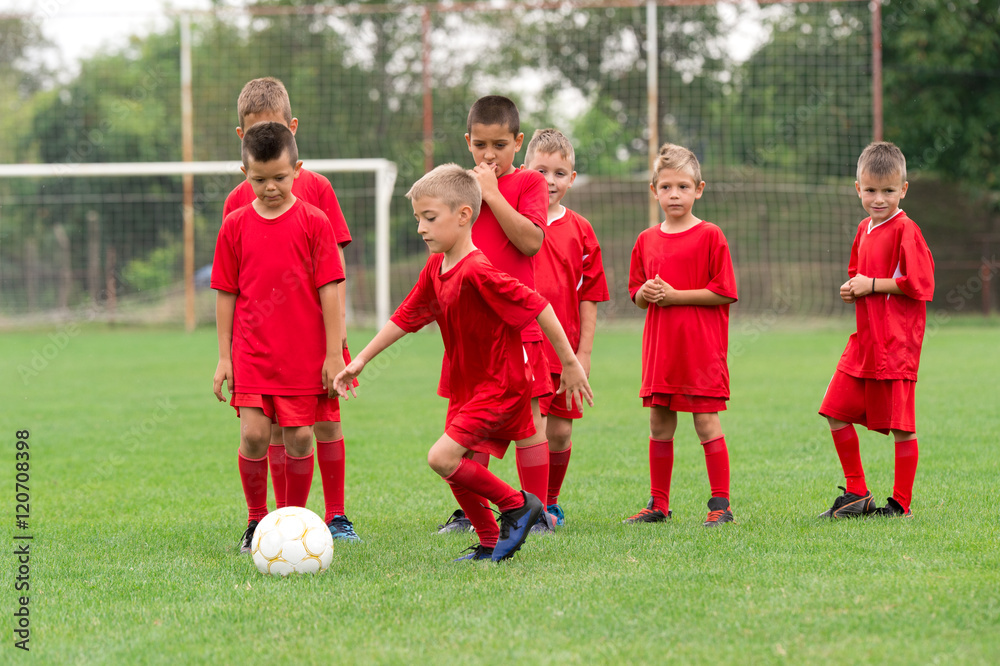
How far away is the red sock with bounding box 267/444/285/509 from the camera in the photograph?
4.64 meters

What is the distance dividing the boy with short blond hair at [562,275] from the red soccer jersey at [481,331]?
0.84 metres

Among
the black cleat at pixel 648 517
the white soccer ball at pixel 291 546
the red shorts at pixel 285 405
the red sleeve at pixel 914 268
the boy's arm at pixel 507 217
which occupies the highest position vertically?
the boy's arm at pixel 507 217

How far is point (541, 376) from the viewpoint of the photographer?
433 cm

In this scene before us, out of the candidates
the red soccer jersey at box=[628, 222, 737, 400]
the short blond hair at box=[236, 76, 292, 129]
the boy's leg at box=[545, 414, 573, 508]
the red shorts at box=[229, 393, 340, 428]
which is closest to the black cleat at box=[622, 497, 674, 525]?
the boy's leg at box=[545, 414, 573, 508]

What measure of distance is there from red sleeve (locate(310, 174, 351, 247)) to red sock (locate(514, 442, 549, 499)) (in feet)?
4.16

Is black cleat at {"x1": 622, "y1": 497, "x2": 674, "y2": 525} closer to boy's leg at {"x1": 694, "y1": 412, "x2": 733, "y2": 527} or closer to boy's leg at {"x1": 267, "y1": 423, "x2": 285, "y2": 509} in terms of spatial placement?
boy's leg at {"x1": 694, "y1": 412, "x2": 733, "y2": 527}

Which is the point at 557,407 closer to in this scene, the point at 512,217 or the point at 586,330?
the point at 586,330

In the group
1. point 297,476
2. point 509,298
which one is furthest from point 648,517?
point 297,476

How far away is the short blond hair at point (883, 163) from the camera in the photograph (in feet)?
15.3

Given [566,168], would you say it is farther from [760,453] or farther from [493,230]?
[760,453]

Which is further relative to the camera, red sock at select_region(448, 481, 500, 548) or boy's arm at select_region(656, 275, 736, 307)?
boy's arm at select_region(656, 275, 736, 307)

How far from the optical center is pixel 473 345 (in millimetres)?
3943

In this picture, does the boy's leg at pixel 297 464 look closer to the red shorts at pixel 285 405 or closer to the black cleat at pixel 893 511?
the red shorts at pixel 285 405

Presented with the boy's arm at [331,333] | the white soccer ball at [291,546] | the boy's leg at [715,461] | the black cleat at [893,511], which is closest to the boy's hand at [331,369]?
the boy's arm at [331,333]
